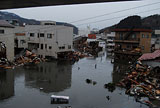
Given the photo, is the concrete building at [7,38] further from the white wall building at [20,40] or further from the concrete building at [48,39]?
the white wall building at [20,40]

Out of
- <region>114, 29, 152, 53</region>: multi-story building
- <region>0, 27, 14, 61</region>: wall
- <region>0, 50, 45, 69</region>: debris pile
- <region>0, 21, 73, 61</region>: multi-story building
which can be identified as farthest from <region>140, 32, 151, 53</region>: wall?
<region>0, 27, 14, 61</region>: wall

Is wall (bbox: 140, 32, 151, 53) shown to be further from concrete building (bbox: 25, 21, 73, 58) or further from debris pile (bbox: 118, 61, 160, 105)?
concrete building (bbox: 25, 21, 73, 58)

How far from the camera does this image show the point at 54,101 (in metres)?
8.52

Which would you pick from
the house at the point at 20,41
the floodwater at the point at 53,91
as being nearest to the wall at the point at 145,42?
the floodwater at the point at 53,91

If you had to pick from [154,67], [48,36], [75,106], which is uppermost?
[48,36]

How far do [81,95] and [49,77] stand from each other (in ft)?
15.1

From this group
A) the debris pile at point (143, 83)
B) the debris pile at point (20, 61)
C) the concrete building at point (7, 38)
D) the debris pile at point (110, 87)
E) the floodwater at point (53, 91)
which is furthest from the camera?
the concrete building at point (7, 38)

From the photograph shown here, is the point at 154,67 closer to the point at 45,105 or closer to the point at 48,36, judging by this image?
the point at 45,105

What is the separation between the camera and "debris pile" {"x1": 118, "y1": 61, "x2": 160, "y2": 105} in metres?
9.70

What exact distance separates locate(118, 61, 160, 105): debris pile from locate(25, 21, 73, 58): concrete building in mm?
10931

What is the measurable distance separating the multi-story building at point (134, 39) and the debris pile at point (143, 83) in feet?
25.8

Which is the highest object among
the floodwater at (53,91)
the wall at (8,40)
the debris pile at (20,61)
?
the wall at (8,40)

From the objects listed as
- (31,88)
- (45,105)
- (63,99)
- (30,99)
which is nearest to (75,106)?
(63,99)

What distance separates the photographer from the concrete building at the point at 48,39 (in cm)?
2153
